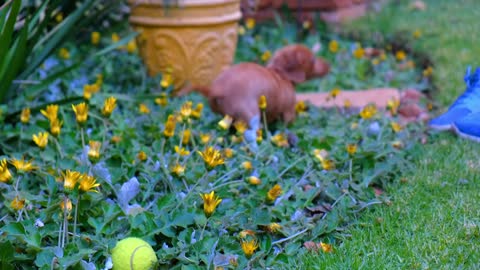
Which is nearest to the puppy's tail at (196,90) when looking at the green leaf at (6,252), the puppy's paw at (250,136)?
the puppy's paw at (250,136)

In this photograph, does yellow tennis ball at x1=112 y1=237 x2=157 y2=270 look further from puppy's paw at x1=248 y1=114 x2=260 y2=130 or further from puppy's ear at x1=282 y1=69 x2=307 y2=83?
puppy's ear at x1=282 y1=69 x2=307 y2=83

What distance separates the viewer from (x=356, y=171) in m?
2.79

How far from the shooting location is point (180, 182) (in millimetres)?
2477

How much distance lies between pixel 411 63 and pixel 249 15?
1.54 metres

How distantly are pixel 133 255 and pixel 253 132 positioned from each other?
Result: 1.15m

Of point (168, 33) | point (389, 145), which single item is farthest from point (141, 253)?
point (168, 33)

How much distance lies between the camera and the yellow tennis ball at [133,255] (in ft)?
6.39

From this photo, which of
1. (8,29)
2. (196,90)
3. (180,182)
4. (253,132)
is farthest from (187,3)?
(180,182)

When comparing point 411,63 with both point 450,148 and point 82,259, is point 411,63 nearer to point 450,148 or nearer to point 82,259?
point 450,148

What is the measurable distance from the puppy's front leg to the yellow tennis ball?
0.97m

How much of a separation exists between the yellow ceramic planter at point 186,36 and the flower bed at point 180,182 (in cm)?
42

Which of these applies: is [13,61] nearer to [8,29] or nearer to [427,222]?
[8,29]

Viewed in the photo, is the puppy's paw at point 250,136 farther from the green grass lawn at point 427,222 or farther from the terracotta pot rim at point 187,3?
the terracotta pot rim at point 187,3

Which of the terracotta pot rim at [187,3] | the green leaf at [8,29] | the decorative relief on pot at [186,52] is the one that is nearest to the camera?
the green leaf at [8,29]
